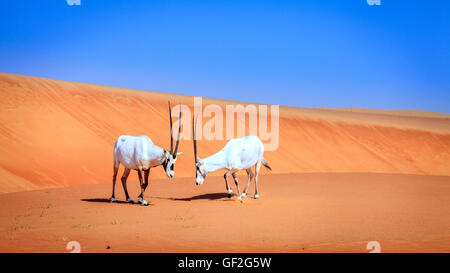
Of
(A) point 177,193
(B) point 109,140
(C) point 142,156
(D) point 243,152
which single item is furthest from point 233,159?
(B) point 109,140

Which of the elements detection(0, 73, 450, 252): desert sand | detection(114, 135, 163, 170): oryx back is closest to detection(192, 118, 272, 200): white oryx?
detection(0, 73, 450, 252): desert sand

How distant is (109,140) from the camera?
24.1 m

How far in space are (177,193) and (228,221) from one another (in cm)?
602

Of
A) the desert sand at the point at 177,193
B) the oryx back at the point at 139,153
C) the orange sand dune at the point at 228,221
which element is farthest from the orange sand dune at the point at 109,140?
the oryx back at the point at 139,153

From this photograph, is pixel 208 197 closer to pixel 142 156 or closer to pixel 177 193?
pixel 177 193

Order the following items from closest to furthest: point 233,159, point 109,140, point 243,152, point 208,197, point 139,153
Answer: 1. point 139,153
2. point 233,159
3. point 243,152
4. point 208,197
5. point 109,140

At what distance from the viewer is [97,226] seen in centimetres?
882

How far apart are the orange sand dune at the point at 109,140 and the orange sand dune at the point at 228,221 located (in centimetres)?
355

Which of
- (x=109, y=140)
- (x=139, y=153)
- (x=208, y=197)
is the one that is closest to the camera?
(x=139, y=153)

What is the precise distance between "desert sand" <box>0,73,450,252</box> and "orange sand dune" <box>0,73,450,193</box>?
0.32 ft

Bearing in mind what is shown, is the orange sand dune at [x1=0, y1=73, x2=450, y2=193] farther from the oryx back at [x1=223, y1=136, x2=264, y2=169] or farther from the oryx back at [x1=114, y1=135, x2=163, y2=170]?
the oryx back at [x1=223, y1=136, x2=264, y2=169]

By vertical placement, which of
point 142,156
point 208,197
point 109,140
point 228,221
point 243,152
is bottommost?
point 228,221

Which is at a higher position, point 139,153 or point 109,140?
point 109,140
